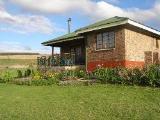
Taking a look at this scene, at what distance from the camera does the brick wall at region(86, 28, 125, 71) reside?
24266 millimetres

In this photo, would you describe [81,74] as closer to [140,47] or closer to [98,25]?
[98,25]

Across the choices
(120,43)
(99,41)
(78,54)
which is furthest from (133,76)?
(78,54)

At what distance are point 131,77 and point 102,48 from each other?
7931 millimetres

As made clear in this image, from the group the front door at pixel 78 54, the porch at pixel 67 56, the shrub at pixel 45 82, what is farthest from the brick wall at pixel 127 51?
the shrub at pixel 45 82

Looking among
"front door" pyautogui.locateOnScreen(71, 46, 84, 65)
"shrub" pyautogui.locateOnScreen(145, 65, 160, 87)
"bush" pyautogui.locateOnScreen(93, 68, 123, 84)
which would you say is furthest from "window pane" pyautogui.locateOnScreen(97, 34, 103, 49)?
"shrub" pyautogui.locateOnScreen(145, 65, 160, 87)

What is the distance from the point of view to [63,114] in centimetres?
1166

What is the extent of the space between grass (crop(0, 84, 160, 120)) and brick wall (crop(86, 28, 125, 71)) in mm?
7101

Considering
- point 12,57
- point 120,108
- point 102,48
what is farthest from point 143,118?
point 12,57

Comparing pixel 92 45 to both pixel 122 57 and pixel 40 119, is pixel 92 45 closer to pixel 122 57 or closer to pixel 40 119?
pixel 122 57

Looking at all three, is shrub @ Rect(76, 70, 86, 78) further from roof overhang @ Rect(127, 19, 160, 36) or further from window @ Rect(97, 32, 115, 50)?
roof overhang @ Rect(127, 19, 160, 36)

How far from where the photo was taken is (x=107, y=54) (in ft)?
83.1

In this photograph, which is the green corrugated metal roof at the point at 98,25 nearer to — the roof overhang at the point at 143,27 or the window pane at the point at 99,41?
the roof overhang at the point at 143,27

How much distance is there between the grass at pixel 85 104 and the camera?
37.2 feet

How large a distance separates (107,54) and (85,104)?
12346 millimetres
